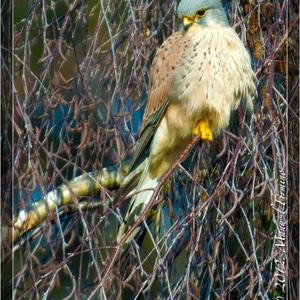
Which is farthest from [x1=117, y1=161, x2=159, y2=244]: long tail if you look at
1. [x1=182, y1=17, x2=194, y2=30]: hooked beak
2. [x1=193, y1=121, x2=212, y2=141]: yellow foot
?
[x1=182, y1=17, x2=194, y2=30]: hooked beak

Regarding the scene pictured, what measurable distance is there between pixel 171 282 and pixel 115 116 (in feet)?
1.19

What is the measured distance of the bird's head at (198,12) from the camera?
1.79 m

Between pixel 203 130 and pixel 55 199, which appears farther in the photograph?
pixel 203 130

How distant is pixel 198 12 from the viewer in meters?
1.79

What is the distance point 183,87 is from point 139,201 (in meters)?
0.25

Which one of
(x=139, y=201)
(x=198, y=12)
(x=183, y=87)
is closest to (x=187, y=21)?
(x=198, y=12)

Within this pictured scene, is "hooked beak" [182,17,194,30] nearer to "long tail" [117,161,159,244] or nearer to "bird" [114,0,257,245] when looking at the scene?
"bird" [114,0,257,245]

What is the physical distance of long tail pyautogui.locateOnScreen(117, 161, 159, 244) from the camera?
1.75 m

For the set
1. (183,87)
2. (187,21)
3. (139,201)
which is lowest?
(139,201)

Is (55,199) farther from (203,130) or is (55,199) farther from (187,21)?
(187,21)

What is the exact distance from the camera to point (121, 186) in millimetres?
1764

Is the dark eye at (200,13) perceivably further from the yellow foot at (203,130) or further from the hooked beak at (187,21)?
the yellow foot at (203,130)

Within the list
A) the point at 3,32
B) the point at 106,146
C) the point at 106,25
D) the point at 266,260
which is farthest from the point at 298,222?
the point at 3,32

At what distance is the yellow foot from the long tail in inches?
5.4
